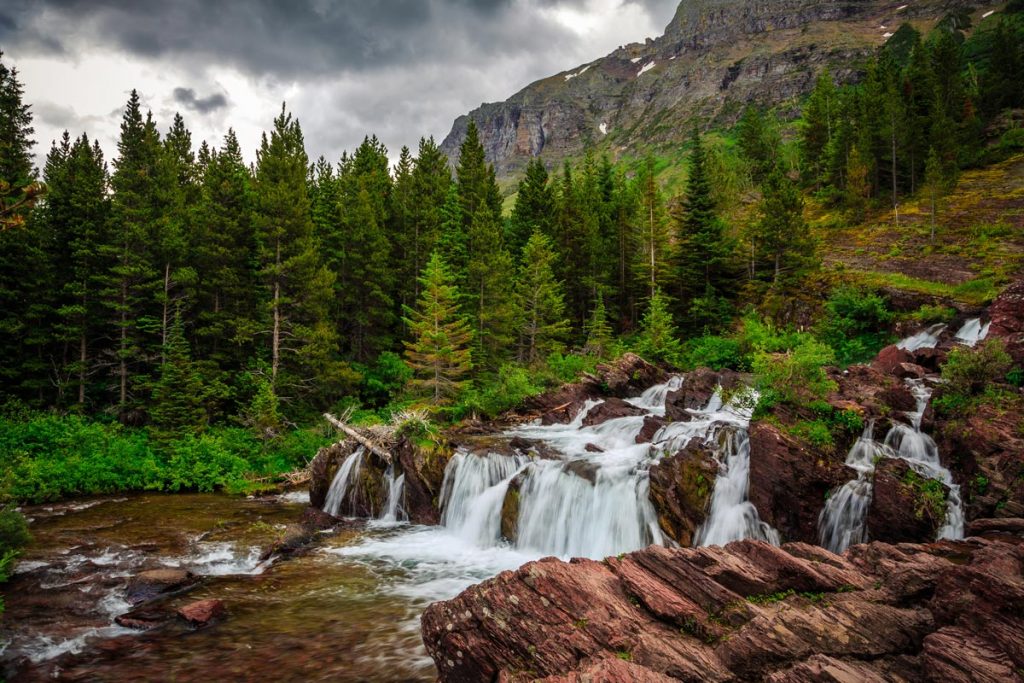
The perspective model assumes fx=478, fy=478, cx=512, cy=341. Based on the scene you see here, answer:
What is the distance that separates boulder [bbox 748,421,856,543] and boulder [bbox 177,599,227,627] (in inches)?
523

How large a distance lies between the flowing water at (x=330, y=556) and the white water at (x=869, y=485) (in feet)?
6.01

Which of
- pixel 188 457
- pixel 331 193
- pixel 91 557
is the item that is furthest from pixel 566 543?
pixel 331 193

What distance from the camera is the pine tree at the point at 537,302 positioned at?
3644cm

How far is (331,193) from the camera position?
39.3 m

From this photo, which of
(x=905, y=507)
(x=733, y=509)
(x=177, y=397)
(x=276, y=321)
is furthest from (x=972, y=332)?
(x=177, y=397)

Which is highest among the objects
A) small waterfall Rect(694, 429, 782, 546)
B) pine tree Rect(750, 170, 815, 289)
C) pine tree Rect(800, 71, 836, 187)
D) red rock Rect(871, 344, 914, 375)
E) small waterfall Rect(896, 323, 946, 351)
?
pine tree Rect(800, 71, 836, 187)

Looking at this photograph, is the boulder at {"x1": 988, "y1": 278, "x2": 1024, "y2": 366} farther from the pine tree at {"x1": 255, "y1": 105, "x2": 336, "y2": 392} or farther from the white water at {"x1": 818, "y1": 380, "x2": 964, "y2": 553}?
the pine tree at {"x1": 255, "y1": 105, "x2": 336, "y2": 392}

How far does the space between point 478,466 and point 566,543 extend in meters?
4.50

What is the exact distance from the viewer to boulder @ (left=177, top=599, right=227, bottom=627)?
10195mm

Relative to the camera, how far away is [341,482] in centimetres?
1894

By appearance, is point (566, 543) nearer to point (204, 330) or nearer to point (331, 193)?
point (204, 330)

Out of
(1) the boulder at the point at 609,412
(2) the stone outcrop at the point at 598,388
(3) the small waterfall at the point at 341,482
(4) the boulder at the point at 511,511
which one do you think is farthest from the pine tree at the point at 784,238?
(3) the small waterfall at the point at 341,482

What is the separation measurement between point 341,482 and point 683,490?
12.9m

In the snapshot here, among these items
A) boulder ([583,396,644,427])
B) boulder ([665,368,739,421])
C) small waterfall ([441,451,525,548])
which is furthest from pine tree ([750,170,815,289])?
small waterfall ([441,451,525,548])
